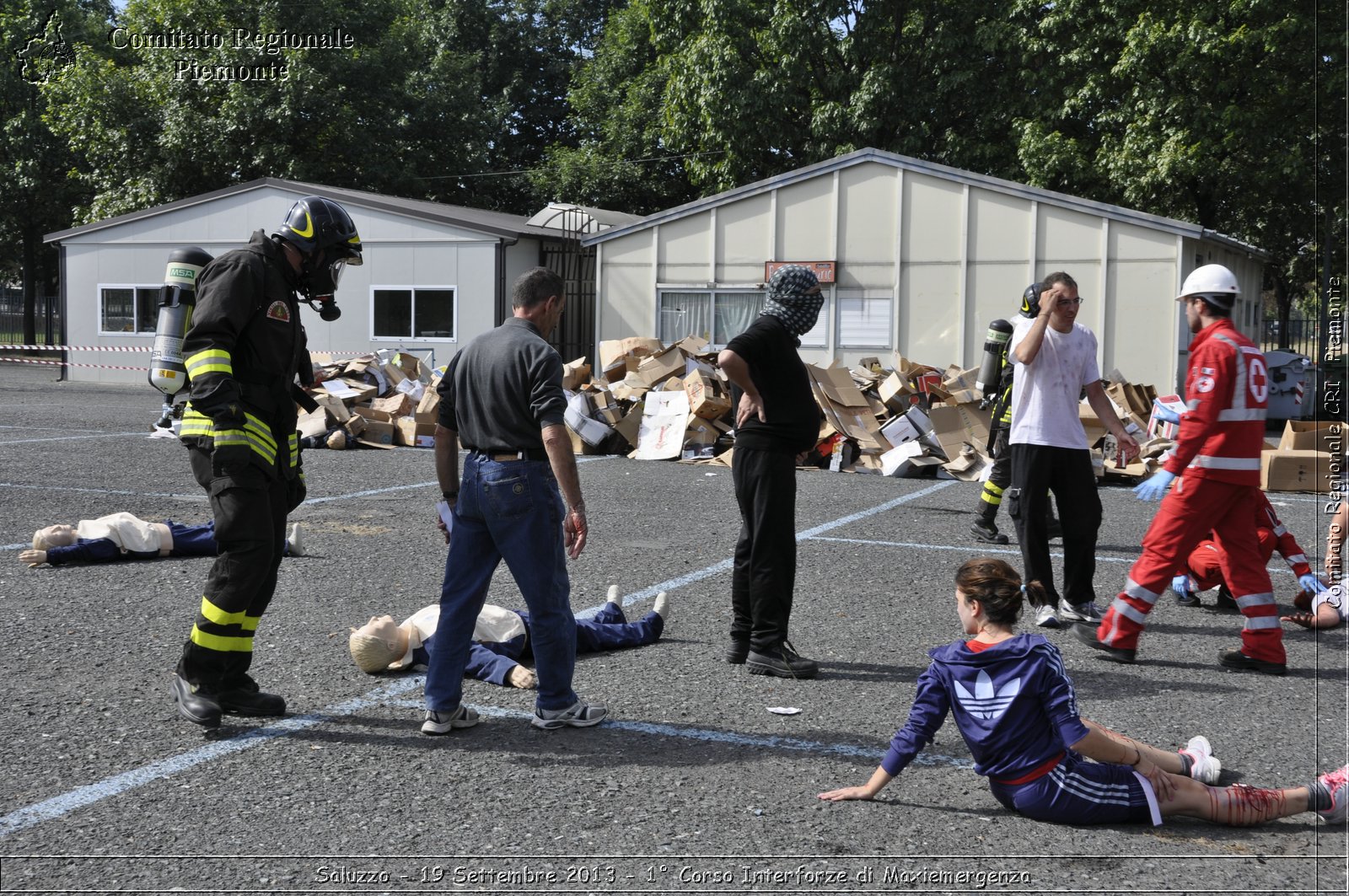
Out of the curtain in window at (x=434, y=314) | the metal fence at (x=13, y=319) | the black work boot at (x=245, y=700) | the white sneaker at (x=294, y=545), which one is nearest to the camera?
the black work boot at (x=245, y=700)

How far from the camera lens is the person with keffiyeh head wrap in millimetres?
5746

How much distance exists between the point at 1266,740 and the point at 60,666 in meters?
5.19

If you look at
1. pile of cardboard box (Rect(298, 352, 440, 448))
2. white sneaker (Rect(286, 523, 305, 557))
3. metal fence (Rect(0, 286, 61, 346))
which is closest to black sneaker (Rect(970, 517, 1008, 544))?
white sneaker (Rect(286, 523, 305, 557))

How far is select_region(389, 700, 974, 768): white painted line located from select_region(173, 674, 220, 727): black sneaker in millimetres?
807

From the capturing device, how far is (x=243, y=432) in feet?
15.6

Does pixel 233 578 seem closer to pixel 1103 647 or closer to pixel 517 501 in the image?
pixel 517 501

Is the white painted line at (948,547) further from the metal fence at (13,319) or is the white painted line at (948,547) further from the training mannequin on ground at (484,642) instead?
the metal fence at (13,319)

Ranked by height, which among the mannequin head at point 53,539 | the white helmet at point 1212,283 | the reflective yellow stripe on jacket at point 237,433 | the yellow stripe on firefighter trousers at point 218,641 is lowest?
the mannequin head at point 53,539

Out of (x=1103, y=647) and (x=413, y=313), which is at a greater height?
(x=413, y=313)

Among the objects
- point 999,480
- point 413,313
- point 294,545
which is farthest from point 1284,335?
point 294,545

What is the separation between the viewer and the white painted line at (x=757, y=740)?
4633mm

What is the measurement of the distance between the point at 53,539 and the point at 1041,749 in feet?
21.4

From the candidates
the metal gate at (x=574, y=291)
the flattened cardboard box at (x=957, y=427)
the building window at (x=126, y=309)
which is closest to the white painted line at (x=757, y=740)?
the flattened cardboard box at (x=957, y=427)

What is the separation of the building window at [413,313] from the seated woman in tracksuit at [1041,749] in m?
22.5
